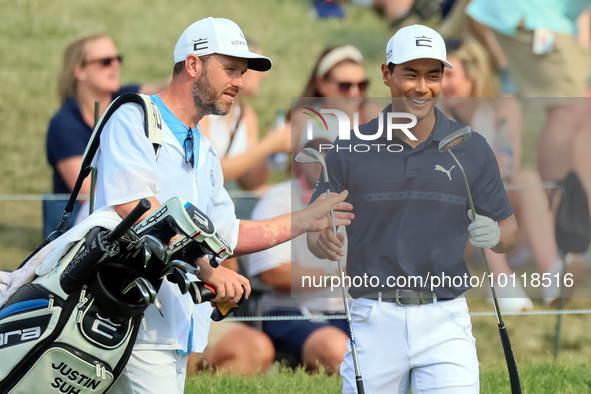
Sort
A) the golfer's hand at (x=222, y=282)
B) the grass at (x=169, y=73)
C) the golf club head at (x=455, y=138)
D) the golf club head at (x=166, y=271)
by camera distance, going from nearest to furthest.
A: the golf club head at (x=166, y=271), the golfer's hand at (x=222, y=282), the golf club head at (x=455, y=138), the grass at (x=169, y=73)

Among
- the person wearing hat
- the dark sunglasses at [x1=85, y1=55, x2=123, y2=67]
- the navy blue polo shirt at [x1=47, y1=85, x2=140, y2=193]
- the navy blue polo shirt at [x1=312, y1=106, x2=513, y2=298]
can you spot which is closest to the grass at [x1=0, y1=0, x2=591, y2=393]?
the navy blue polo shirt at [x1=47, y1=85, x2=140, y2=193]

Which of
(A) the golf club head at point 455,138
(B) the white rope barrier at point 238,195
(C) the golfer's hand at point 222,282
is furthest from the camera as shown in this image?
(B) the white rope barrier at point 238,195

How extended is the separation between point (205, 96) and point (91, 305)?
43.3 inches

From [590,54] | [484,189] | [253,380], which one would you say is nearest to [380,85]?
[590,54]

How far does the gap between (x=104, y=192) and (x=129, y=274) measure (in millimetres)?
474

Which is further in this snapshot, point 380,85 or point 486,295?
point 380,85

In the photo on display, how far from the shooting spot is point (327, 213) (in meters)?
3.95

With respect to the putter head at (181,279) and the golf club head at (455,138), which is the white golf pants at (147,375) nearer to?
the putter head at (181,279)

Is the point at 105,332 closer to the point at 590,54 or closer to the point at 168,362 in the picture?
the point at 168,362

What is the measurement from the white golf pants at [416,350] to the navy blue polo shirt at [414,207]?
12 cm

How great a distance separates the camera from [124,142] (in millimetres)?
3336

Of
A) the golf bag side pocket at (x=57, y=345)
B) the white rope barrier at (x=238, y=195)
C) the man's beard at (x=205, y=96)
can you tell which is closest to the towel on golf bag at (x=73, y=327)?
the golf bag side pocket at (x=57, y=345)

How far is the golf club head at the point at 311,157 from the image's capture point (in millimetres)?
3975

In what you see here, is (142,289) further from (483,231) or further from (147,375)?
(483,231)
